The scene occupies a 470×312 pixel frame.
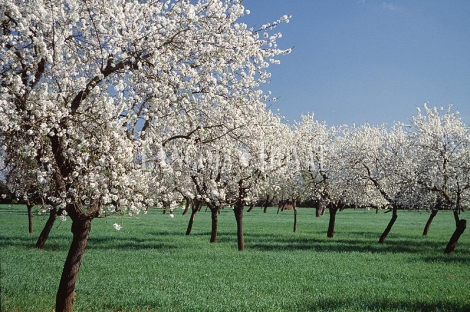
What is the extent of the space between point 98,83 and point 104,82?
0.15 meters

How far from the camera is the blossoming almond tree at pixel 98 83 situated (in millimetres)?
8305

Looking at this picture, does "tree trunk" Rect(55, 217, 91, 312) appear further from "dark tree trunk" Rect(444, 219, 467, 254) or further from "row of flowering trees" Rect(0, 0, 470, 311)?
"dark tree trunk" Rect(444, 219, 467, 254)

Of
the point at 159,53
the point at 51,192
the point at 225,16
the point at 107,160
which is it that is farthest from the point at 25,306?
the point at 225,16

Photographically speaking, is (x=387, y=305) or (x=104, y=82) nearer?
(x=104, y=82)

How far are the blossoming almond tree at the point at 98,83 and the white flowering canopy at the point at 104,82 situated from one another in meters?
0.03

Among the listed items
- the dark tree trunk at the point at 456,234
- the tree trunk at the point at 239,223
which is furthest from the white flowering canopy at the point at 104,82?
the dark tree trunk at the point at 456,234

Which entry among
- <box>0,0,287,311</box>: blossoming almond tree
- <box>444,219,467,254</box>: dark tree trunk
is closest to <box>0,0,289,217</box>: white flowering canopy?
<box>0,0,287,311</box>: blossoming almond tree

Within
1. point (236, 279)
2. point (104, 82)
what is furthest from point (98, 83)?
point (236, 279)

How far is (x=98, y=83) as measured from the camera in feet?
31.9

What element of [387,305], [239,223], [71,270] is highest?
[239,223]

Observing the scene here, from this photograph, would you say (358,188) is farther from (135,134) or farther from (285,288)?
(135,134)

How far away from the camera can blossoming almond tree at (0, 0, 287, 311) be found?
830 cm

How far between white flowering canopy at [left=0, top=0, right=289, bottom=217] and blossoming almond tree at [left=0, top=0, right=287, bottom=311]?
0.03 metres

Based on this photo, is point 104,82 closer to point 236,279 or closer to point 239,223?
point 236,279
